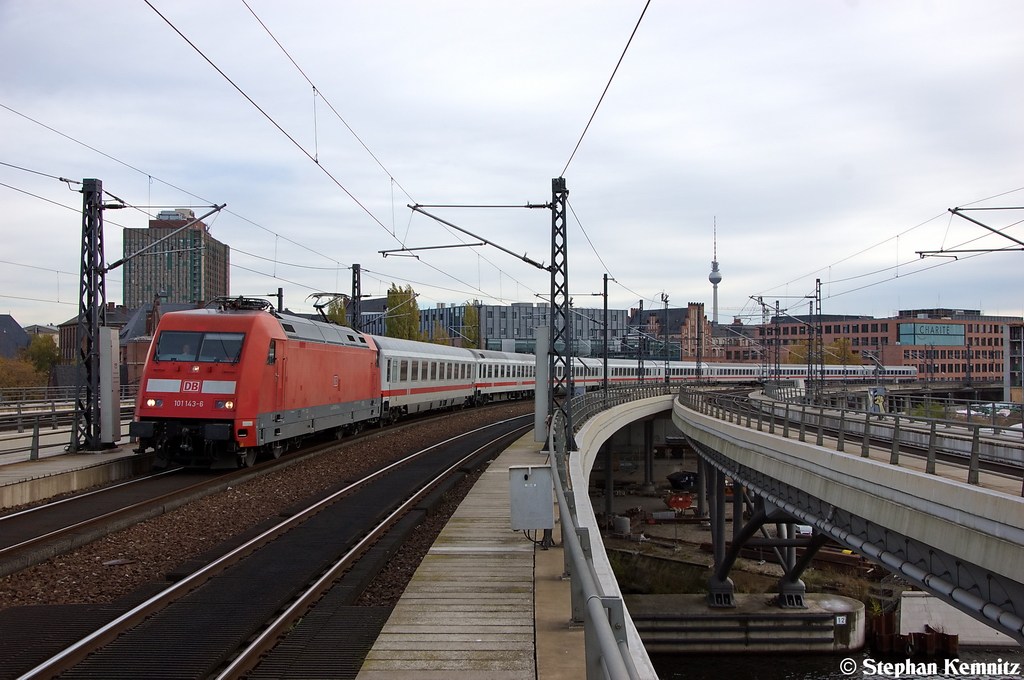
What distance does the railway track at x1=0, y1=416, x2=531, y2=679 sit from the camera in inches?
252

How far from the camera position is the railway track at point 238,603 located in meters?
6.41

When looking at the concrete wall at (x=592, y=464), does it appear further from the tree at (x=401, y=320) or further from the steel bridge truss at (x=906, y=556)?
the tree at (x=401, y=320)

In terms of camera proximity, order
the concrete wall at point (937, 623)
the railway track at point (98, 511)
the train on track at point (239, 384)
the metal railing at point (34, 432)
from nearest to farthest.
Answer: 1. the railway track at point (98, 511)
2. the train on track at point (239, 384)
3. the metal railing at point (34, 432)
4. the concrete wall at point (937, 623)

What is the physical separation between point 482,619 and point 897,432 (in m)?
9.27

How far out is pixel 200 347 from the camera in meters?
17.8

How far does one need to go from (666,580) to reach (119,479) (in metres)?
27.3

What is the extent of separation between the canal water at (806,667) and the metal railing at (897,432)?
8.73 meters

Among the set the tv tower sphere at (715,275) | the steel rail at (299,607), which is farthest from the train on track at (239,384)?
the tv tower sphere at (715,275)

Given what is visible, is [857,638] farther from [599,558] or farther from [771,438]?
[599,558]

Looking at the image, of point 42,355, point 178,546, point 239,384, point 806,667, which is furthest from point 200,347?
point 42,355

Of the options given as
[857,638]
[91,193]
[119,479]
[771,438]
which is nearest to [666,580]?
[857,638]

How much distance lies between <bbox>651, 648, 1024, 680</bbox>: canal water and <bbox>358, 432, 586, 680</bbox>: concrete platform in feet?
64.3

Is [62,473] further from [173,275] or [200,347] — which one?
[173,275]

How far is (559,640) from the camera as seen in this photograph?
6602 millimetres
